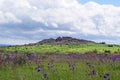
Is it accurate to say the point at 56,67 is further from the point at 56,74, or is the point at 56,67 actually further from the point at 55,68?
Answer: the point at 56,74

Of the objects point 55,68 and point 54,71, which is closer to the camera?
point 54,71

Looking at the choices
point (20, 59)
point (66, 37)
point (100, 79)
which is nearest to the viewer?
point (100, 79)

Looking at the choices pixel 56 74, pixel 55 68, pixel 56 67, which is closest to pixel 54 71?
pixel 56 74

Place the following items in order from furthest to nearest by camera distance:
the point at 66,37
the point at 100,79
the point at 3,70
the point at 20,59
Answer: the point at 66,37 < the point at 20,59 < the point at 3,70 < the point at 100,79

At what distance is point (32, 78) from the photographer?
1008 centimetres

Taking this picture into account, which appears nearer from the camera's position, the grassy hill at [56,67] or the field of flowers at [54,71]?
the field of flowers at [54,71]

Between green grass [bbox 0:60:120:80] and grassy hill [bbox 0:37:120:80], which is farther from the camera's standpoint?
grassy hill [bbox 0:37:120:80]

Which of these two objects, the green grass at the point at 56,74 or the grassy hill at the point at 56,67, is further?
the grassy hill at the point at 56,67

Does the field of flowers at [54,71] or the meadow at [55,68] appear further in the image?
the meadow at [55,68]

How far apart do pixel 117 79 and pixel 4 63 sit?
590 cm

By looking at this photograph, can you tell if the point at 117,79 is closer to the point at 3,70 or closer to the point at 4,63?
the point at 3,70

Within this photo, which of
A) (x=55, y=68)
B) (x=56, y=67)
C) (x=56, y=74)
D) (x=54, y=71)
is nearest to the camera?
(x=56, y=74)

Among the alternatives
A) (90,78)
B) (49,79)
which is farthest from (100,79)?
(49,79)

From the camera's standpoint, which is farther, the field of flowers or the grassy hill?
the grassy hill
